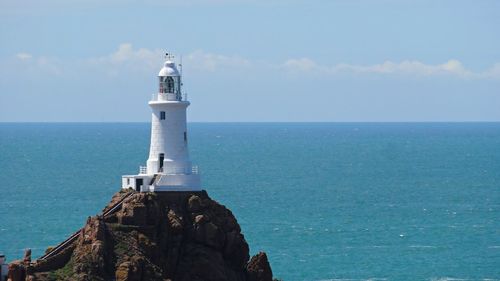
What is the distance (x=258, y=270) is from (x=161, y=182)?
8.22m

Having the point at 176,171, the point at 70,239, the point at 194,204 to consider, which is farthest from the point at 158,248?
the point at 176,171

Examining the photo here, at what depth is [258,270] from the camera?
272 ft

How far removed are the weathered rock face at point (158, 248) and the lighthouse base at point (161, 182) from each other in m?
0.69

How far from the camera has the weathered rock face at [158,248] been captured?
72.6 m

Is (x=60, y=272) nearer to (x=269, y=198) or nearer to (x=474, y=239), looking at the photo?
(x=474, y=239)

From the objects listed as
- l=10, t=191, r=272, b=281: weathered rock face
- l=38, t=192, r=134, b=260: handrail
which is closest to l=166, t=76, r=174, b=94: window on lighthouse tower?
l=10, t=191, r=272, b=281: weathered rock face

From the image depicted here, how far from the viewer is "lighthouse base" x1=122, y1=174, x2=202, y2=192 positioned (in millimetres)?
81706

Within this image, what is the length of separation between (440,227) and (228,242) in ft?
242

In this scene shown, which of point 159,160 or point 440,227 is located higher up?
point 159,160

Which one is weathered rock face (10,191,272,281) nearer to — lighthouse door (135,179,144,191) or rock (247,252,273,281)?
rock (247,252,273,281)

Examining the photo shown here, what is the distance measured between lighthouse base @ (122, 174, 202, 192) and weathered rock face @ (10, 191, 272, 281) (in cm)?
69

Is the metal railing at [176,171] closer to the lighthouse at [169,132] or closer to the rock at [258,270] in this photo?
the lighthouse at [169,132]

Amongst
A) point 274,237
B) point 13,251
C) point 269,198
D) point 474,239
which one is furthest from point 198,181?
point 269,198

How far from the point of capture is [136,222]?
7694cm
